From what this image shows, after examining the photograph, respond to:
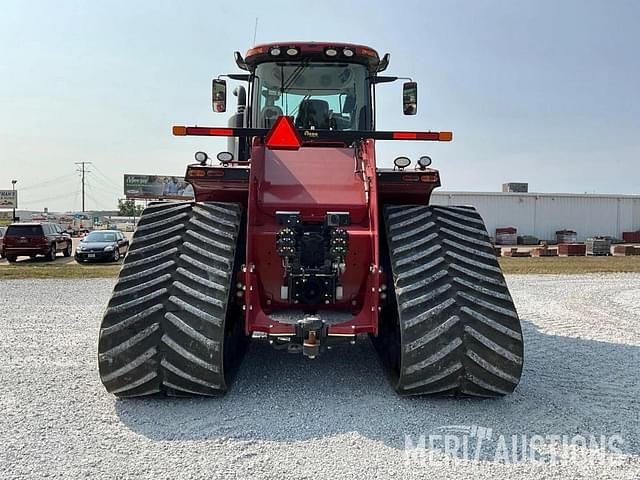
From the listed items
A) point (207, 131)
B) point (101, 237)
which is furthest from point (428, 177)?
point (101, 237)

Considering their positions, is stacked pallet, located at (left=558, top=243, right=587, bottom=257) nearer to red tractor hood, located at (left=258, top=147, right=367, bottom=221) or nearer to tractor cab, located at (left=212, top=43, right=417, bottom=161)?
tractor cab, located at (left=212, top=43, right=417, bottom=161)

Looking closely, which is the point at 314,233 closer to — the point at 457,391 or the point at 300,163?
the point at 300,163

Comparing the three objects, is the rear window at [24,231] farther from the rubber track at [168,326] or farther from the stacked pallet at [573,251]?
the stacked pallet at [573,251]

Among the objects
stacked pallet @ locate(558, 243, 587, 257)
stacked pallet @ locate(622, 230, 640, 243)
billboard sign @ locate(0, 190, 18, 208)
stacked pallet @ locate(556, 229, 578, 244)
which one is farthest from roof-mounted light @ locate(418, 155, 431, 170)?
billboard sign @ locate(0, 190, 18, 208)

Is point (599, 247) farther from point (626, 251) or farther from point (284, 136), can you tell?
point (284, 136)

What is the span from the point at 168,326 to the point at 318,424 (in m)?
Answer: 1.28

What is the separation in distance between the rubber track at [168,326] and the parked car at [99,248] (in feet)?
59.4

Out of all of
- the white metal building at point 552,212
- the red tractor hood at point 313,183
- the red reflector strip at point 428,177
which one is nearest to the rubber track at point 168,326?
the red tractor hood at point 313,183

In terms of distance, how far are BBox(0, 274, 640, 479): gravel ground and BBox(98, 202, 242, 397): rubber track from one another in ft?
0.72

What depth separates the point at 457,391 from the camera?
4137mm

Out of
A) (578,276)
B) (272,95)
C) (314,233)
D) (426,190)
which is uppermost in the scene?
(272,95)

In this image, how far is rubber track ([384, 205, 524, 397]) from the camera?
4047 millimetres

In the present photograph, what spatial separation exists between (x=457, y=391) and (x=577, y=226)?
37447mm

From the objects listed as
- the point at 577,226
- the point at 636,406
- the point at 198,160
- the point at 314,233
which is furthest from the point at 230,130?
the point at 577,226
